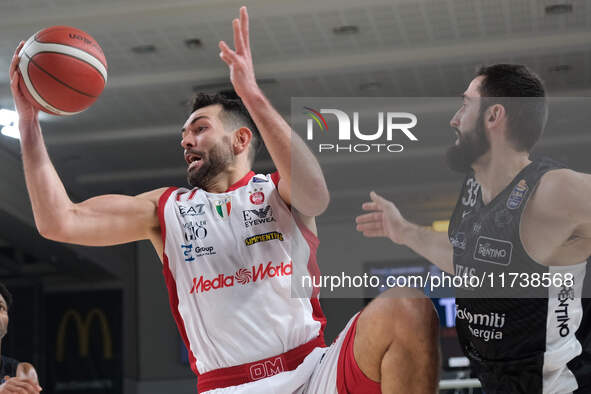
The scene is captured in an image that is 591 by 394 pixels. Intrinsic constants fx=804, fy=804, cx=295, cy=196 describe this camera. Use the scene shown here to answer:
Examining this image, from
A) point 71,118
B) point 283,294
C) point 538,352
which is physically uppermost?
point 71,118

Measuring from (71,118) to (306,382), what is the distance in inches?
239

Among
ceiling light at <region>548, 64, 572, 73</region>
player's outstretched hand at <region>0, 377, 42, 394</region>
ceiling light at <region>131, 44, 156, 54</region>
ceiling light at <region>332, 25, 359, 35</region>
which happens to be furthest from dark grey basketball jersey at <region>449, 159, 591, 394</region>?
ceiling light at <region>548, 64, 572, 73</region>

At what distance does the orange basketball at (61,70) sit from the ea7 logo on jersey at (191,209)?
553 mm

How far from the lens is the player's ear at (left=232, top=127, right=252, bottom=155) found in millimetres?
3338

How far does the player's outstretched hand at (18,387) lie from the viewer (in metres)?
4.28

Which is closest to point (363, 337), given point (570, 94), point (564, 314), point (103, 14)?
point (564, 314)

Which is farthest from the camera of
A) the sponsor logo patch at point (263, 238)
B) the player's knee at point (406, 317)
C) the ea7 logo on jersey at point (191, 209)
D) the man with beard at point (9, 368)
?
the man with beard at point (9, 368)

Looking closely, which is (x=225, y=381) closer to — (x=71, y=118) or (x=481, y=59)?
(x=481, y=59)

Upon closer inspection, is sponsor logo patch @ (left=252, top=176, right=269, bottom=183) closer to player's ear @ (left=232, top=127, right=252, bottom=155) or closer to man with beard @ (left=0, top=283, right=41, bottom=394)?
player's ear @ (left=232, top=127, right=252, bottom=155)

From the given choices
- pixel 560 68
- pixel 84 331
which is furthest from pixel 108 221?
pixel 84 331

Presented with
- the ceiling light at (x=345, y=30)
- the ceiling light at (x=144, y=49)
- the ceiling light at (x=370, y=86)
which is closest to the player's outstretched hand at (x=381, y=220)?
the ceiling light at (x=345, y=30)

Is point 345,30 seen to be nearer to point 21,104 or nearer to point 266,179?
point 266,179

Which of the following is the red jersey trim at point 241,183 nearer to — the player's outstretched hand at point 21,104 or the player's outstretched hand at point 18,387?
the player's outstretched hand at point 21,104

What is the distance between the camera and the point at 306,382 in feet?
9.45
